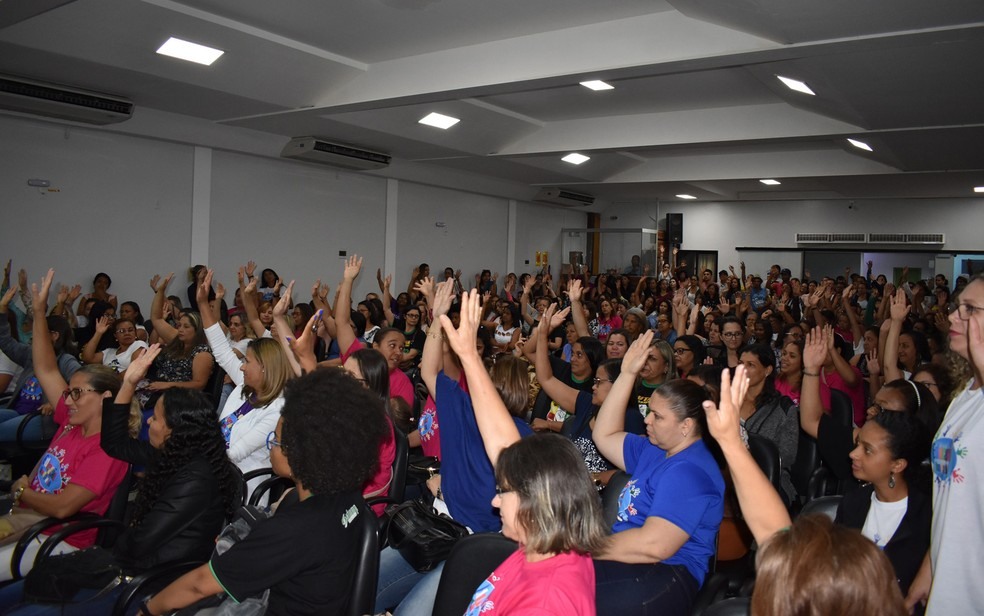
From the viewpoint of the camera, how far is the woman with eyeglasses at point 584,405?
3.48 metres

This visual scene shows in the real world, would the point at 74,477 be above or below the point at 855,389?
below

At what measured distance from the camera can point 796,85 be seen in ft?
21.2

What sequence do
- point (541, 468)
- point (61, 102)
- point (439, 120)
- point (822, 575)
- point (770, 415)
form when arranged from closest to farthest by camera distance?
point (822, 575) → point (541, 468) → point (770, 415) → point (61, 102) → point (439, 120)

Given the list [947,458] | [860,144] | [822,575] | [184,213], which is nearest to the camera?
[822,575]

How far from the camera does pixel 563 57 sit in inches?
238

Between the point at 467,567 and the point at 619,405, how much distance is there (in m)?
0.93

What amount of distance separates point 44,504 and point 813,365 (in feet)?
11.9

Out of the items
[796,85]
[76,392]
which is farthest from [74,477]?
[796,85]

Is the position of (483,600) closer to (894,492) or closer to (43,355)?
(894,492)

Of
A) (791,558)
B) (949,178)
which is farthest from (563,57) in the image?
(949,178)

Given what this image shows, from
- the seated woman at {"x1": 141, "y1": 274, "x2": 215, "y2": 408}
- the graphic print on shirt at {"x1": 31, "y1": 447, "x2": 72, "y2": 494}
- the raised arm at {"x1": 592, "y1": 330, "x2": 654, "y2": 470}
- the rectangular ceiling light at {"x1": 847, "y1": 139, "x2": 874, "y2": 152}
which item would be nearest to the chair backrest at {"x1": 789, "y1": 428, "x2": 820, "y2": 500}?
the raised arm at {"x1": 592, "y1": 330, "x2": 654, "y2": 470}

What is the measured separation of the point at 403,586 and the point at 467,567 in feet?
2.34

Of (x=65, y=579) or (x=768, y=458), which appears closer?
(x=65, y=579)

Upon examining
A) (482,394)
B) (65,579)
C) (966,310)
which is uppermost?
(966,310)
